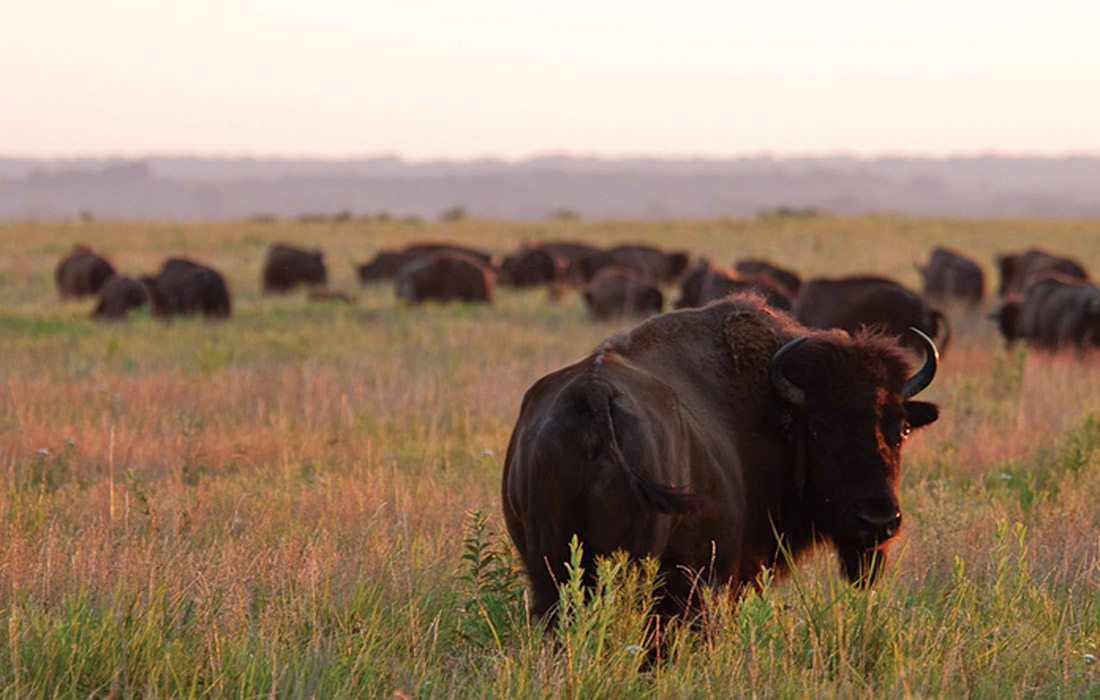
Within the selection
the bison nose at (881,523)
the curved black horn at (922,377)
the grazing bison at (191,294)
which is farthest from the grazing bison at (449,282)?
the bison nose at (881,523)

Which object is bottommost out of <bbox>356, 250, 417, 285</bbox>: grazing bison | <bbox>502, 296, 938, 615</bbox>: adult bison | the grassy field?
<bbox>356, 250, 417, 285</bbox>: grazing bison

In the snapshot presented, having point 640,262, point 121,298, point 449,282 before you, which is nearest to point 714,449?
point 121,298

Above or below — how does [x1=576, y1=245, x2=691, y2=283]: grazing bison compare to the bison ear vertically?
below

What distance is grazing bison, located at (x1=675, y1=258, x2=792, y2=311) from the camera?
16.9 meters

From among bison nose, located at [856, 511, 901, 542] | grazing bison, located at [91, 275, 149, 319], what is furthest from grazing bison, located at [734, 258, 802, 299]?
bison nose, located at [856, 511, 901, 542]

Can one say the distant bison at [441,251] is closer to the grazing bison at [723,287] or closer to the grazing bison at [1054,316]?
the grazing bison at [723,287]

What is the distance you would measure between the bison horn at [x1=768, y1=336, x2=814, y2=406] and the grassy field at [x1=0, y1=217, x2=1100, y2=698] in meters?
0.77

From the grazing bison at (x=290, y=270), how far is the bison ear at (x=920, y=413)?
25091 millimetres

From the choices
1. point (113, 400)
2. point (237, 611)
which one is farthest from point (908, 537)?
point (113, 400)

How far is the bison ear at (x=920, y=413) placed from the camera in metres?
5.92

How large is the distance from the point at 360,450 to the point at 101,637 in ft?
16.5

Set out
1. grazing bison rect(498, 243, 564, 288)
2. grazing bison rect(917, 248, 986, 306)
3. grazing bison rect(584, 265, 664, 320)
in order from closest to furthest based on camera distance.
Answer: grazing bison rect(584, 265, 664, 320)
grazing bison rect(917, 248, 986, 306)
grazing bison rect(498, 243, 564, 288)

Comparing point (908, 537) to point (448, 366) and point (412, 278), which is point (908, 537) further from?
point (412, 278)

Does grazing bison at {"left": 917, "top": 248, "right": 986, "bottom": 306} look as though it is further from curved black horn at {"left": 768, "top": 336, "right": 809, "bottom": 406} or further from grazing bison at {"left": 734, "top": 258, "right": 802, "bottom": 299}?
curved black horn at {"left": 768, "top": 336, "right": 809, "bottom": 406}
